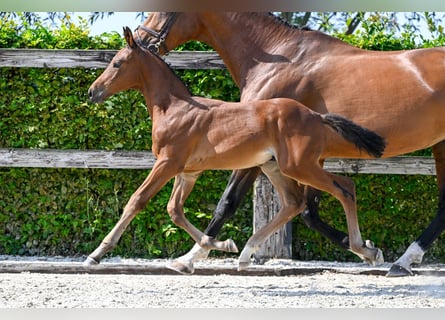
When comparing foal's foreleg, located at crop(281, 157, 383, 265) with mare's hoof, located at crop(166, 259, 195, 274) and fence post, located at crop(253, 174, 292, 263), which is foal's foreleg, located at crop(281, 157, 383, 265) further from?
fence post, located at crop(253, 174, 292, 263)

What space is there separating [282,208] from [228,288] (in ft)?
2.25

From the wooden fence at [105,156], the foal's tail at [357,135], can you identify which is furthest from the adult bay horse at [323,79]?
the wooden fence at [105,156]

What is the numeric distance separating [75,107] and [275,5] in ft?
11.1

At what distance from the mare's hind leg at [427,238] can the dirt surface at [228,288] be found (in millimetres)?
158

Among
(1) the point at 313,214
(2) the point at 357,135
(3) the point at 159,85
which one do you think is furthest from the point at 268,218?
(3) the point at 159,85

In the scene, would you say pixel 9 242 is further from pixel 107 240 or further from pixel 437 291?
pixel 437 291

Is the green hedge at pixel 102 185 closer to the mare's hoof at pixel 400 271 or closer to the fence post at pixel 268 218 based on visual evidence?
the fence post at pixel 268 218

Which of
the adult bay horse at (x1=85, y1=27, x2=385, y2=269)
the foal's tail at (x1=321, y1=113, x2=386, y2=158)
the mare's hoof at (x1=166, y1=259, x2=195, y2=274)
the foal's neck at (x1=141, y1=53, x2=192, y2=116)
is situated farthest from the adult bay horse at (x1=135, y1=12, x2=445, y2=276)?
the foal's neck at (x1=141, y1=53, x2=192, y2=116)

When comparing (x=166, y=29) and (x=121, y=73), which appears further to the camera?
(x=166, y=29)

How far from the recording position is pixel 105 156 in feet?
23.3

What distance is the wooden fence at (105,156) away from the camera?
7051 mm

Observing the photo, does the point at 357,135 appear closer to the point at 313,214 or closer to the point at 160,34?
the point at 313,214

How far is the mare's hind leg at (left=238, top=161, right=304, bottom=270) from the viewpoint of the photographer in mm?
5777

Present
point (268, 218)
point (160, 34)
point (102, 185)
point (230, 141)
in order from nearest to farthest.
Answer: point (230, 141), point (160, 34), point (268, 218), point (102, 185)
